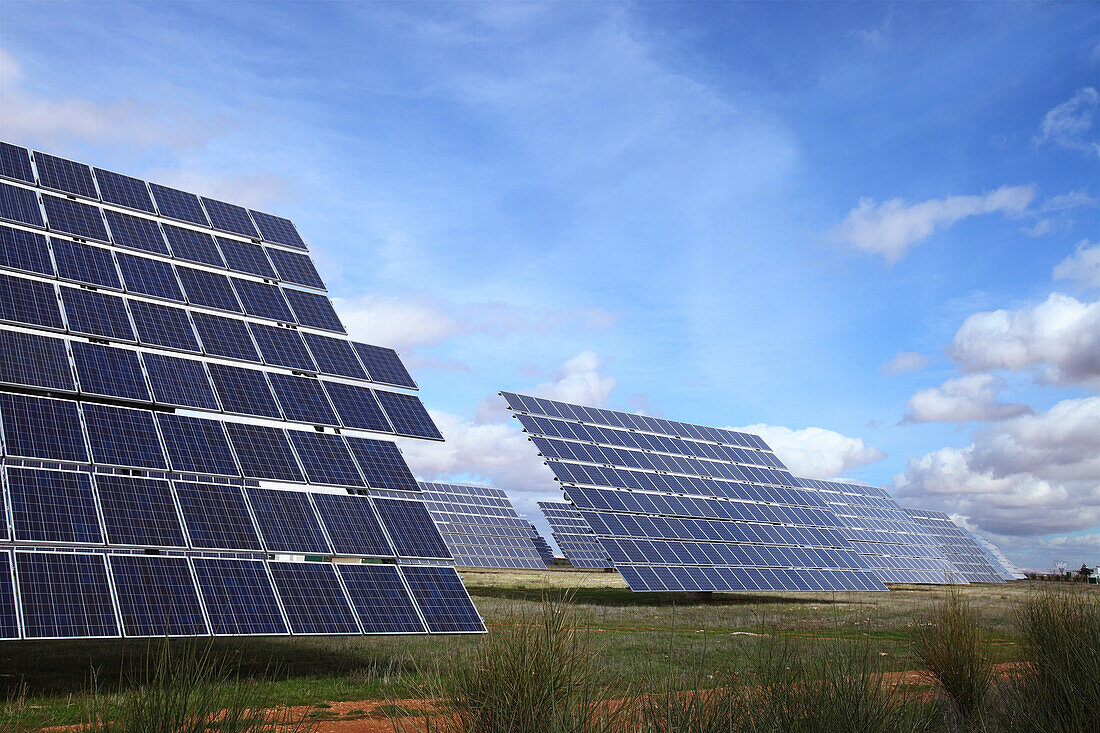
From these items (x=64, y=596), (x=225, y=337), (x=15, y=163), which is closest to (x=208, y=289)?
(x=225, y=337)

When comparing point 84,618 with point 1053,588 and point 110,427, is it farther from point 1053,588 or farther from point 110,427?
point 1053,588

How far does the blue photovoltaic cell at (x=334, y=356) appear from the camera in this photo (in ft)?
64.0

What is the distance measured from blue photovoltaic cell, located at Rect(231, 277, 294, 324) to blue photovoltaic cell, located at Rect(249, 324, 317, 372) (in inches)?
16.4

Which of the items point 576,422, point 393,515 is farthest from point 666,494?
point 393,515

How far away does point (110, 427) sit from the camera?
14711mm

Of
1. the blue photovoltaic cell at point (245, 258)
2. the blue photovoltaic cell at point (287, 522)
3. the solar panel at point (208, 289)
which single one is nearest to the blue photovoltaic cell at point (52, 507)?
the blue photovoltaic cell at point (287, 522)

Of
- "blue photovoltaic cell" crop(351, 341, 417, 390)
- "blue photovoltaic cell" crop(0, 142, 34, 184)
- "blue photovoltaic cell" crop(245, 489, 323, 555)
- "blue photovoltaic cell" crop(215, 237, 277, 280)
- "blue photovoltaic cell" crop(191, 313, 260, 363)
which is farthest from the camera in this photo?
"blue photovoltaic cell" crop(215, 237, 277, 280)

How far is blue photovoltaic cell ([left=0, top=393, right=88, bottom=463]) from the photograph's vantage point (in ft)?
44.2

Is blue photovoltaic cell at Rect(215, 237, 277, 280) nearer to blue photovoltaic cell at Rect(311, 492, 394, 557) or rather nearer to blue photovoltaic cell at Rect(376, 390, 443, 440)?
blue photovoltaic cell at Rect(376, 390, 443, 440)

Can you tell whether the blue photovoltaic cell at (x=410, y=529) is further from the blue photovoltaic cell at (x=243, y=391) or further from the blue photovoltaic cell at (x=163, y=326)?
the blue photovoltaic cell at (x=163, y=326)

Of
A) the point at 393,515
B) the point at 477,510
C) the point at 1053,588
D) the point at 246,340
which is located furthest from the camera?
the point at 477,510

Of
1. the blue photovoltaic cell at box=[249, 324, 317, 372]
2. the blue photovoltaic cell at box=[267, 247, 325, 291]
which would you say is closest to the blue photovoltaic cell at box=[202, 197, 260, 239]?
the blue photovoltaic cell at box=[267, 247, 325, 291]

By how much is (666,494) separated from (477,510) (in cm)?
2314

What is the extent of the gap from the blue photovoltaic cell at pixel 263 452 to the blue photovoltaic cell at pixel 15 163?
29.4 feet
